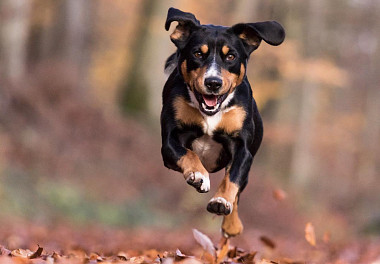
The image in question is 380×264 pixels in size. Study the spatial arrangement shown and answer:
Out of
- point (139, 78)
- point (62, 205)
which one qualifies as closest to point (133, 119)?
point (139, 78)

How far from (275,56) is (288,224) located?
730 cm

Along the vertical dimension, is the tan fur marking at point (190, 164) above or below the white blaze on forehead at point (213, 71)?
below

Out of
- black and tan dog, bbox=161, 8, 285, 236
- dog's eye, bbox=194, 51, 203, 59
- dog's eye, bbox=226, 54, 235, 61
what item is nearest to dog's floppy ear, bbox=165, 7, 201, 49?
black and tan dog, bbox=161, 8, 285, 236

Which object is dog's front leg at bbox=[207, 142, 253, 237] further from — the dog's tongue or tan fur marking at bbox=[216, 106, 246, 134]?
the dog's tongue

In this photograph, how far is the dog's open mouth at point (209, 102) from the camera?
5703mm

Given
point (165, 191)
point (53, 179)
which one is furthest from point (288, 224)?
point (53, 179)

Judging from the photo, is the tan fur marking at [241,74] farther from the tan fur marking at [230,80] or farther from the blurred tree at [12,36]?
the blurred tree at [12,36]

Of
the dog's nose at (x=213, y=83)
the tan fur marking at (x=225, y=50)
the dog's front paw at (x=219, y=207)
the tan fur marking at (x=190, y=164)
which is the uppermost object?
the tan fur marking at (x=225, y=50)

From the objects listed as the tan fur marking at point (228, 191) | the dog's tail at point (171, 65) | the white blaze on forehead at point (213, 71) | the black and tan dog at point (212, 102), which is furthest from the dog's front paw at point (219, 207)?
the dog's tail at point (171, 65)

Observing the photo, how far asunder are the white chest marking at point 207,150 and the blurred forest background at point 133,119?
1.35 metres

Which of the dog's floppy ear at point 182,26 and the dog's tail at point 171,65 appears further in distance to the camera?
the dog's tail at point 171,65

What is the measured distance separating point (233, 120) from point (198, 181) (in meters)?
0.70

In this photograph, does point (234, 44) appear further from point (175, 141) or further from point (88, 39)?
point (88, 39)

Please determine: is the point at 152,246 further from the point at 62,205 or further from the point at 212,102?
the point at 212,102
